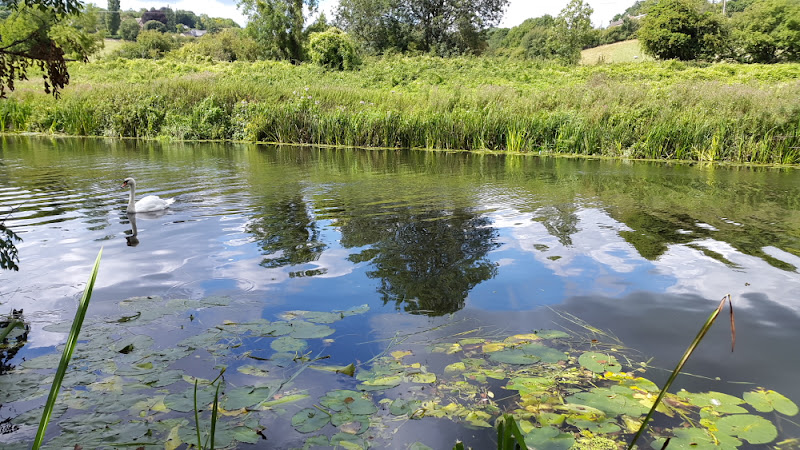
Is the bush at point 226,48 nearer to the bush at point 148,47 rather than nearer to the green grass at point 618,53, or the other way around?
the bush at point 148,47

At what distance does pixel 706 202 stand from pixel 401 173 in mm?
5748

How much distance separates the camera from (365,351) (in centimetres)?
336

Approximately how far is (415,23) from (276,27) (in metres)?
14.8

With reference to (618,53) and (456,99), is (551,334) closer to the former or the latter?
(456,99)

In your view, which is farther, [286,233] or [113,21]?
[113,21]

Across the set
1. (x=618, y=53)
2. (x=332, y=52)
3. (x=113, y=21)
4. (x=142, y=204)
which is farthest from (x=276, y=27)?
(x=113, y=21)

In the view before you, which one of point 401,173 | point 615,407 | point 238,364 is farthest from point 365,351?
point 401,173

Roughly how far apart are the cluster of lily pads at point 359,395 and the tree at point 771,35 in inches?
1822

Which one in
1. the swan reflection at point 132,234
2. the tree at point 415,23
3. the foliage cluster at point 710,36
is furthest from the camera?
the tree at point 415,23

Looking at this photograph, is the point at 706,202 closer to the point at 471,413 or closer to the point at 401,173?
the point at 401,173

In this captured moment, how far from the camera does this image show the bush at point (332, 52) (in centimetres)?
3428

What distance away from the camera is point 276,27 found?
41094mm

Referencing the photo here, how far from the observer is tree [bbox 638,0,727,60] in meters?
40.5

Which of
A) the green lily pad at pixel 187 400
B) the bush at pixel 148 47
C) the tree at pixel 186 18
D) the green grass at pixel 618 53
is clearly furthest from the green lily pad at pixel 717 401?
the tree at pixel 186 18
